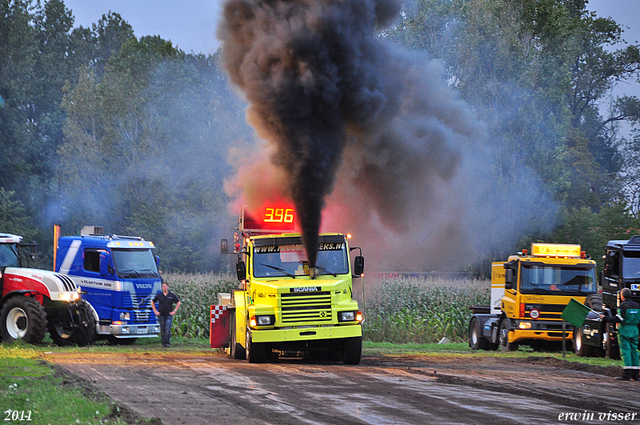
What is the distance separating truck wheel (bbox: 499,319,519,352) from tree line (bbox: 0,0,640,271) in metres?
15.9

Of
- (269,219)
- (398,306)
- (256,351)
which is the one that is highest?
(269,219)

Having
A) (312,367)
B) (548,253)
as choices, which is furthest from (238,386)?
(548,253)

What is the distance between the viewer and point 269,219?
19.3 metres

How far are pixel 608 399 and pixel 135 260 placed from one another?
1639 centimetres

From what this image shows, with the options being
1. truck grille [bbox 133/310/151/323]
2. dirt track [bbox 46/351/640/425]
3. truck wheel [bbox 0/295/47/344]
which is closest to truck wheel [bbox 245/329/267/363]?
dirt track [bbox 46/351/640/425]

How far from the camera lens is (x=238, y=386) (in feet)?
41.8

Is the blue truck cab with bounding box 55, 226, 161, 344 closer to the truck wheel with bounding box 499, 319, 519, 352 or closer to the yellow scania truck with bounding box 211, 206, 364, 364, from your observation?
the yellow scania truck with bounding box 211, 206, 364, 364

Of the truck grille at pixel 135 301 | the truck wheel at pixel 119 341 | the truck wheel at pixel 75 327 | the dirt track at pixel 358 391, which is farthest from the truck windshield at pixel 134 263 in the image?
the dirt track at pixel 358 391

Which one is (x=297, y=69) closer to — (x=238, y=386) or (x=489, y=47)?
(x=238, y=386)

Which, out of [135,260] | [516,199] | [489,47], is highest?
[489,47]

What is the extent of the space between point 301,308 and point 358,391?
14.2 feet

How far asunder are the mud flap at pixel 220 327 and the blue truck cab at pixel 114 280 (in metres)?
4.34

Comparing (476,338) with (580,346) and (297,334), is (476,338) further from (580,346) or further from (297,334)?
(297,334)

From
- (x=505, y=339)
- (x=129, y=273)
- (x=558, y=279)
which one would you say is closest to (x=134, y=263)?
(x=129, y=273)
